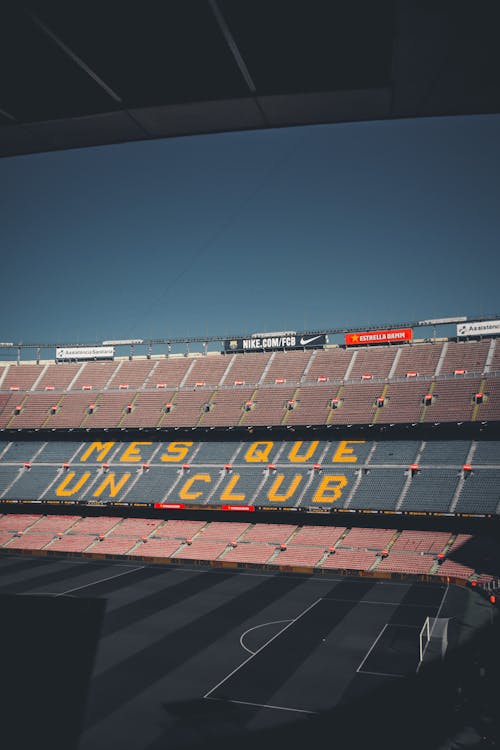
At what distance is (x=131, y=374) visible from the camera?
221ft

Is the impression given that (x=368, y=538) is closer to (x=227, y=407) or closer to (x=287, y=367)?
(x=227, y=407)

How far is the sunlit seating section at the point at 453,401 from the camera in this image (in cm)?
4897

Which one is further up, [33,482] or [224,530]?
[224,530]

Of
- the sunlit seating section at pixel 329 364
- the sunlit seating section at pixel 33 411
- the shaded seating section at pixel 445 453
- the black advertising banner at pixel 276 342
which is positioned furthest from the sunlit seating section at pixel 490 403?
the sunlit seating section at pixel 33 411

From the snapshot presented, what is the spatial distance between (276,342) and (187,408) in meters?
14.6

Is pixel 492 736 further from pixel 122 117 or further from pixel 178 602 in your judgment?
pixel 178 602

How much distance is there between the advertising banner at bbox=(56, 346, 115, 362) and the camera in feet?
237

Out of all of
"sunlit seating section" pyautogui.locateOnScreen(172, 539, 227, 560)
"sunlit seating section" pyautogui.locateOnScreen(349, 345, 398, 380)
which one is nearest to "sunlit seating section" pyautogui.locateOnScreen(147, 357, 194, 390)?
"sunlit seating section" pyautogui.locateOnScreen(349, 345, 398, 380)

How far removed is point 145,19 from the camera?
2.97 metres

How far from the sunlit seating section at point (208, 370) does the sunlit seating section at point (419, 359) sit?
20.0 meters

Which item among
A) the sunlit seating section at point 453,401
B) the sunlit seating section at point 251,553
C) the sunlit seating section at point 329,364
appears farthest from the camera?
the sunlit seating section at point 329,364

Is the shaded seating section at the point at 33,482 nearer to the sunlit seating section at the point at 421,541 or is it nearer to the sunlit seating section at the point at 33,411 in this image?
the sunlit seating section at the point at 33,411

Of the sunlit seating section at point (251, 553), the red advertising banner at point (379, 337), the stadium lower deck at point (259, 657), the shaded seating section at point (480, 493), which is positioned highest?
the red advertising banner at point (379, 337)

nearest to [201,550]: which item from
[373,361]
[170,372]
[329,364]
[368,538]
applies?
[368,538]
